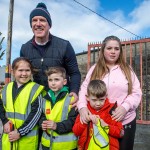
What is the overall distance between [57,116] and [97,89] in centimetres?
52

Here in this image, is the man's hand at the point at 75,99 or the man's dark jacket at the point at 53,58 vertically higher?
the man's dark jacket at the point at 53,58

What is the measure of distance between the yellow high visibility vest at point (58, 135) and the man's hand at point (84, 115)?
20 centimetres

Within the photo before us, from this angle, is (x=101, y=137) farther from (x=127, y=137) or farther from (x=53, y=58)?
(x=53, y=58)

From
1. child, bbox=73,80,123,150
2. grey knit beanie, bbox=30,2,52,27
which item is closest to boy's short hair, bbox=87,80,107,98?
child, bbox=73,80,123,150

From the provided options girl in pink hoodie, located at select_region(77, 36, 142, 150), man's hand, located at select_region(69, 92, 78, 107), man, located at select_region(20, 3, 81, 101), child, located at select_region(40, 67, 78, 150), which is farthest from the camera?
man, located at select_region(20, 3, 81, 101)

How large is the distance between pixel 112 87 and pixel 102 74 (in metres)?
0.21

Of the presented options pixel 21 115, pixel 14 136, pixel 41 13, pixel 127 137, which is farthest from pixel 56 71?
pixel 127 137

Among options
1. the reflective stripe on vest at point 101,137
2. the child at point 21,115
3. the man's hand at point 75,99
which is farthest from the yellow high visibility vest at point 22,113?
the reflective stripe on vest at point 101,137

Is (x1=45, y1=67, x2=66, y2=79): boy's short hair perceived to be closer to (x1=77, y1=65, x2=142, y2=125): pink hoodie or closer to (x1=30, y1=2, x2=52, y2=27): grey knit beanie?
(x1=77, y1=65, x2=142, y2=125): pink hoodie

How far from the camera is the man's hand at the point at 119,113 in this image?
2496 millimetres

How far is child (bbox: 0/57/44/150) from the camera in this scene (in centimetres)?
272

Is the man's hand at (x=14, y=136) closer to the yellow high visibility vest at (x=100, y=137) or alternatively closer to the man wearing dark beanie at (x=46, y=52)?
the man wearing dark beanie at (x=46, y=52)

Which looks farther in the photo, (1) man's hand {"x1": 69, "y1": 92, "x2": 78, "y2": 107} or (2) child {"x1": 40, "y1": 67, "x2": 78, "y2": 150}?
(1) man's hand {"x1": 69, "y1": 92, "x2": 78, "y2": 107}

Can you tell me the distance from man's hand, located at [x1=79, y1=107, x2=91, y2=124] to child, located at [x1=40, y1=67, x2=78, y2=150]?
0.17 metres
